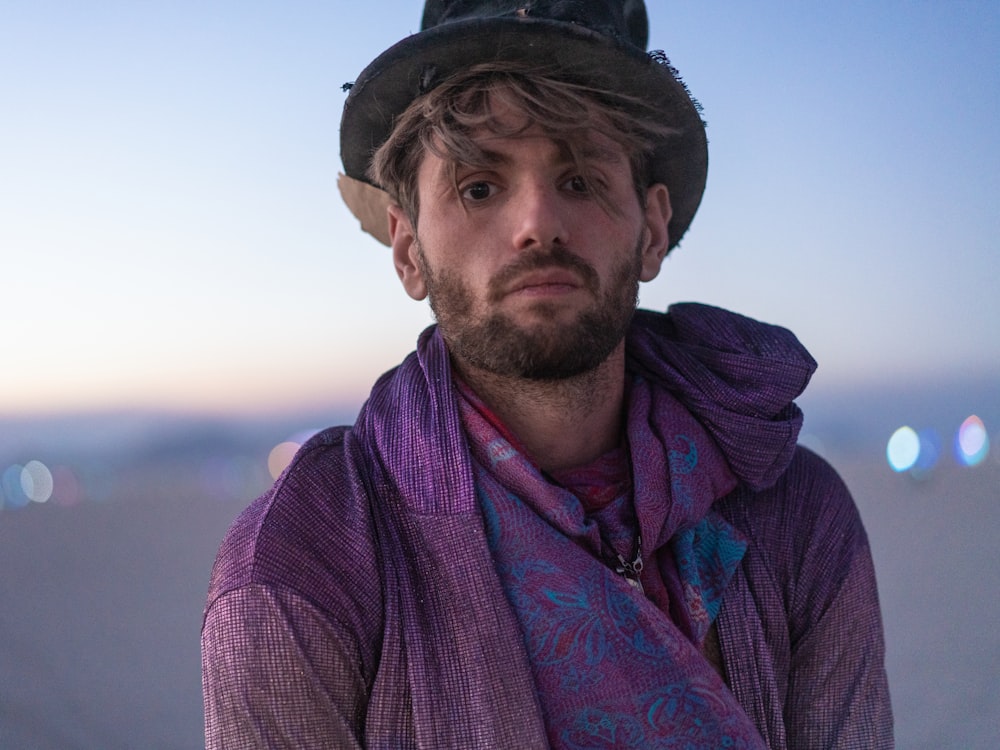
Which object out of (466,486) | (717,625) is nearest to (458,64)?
(466,486)

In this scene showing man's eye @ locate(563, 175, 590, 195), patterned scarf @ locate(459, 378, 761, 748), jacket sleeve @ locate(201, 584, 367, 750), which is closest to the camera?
jacket sleeve @ locate(201, 584, 367, 750)

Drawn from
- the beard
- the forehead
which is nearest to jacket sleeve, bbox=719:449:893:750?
the beard

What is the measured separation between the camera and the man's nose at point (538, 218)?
5.36 feet

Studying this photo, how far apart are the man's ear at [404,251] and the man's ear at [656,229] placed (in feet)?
1.78

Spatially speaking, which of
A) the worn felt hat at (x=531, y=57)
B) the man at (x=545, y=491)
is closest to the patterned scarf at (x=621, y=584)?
the man at (x=545, y=491)

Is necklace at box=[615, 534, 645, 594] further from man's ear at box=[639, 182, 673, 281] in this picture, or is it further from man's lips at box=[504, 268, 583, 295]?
man's ear at box=[639, 182, 673, 281]

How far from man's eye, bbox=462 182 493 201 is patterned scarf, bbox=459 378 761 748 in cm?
41

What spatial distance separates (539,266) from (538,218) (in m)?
0.09

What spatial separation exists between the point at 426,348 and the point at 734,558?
80 centimetres

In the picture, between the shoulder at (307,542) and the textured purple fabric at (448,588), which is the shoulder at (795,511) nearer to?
the textured purple fabric at (448,588)

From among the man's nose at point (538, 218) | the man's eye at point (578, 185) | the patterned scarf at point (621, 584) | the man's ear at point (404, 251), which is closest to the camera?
the patterned scarf at point (621, 584)

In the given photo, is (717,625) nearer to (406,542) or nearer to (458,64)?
(406,542)

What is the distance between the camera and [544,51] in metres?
1.69

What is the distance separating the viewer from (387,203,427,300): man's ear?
1.96 meters
